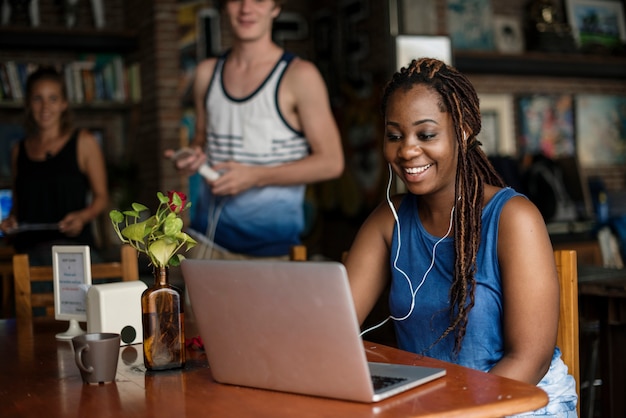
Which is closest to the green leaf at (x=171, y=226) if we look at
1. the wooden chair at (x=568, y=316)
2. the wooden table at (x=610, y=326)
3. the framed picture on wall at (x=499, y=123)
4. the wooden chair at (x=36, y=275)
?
the wooden chair at (x=568, y=316)

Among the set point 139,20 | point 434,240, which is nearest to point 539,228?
point 434,240

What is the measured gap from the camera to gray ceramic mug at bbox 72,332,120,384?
1522 mm

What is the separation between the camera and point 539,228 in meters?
1.81

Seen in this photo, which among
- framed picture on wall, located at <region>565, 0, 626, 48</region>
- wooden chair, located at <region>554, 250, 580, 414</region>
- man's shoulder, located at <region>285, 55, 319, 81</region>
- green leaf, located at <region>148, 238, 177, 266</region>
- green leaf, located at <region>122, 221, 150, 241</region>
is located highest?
framed picture on wall, located at <region>565, 0, 626, 48</region>

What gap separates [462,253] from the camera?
188 centimetres

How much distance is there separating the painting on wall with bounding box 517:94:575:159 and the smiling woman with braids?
6555mm

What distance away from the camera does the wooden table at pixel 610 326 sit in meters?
2.96

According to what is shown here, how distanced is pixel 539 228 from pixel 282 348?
2.33ft

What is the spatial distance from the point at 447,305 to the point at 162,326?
62 centimetres

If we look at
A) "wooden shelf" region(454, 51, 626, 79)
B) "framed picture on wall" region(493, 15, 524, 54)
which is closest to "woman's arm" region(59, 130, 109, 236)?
"wooden shelf" region(454, 51, 626, 79)

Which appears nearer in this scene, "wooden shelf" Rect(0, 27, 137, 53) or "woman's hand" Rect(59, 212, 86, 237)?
"woman's hand" Rect(59, 212, 86, 237)

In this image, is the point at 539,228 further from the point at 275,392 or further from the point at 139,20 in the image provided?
the point at 139,20

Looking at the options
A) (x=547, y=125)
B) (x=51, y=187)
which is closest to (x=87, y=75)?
(x=51, y=187)

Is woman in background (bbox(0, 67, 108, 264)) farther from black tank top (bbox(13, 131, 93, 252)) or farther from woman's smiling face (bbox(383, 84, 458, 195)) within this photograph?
woman's smiling face (bbox(383, 84, 458, 195))
